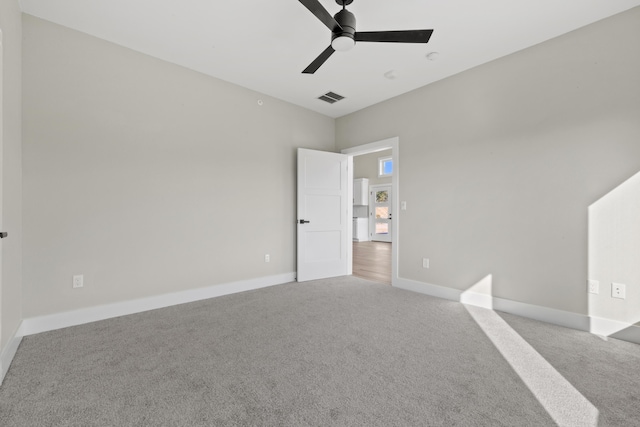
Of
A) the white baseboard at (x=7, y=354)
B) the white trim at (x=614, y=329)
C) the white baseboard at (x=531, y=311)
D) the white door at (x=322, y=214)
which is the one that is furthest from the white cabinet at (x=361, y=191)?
the white baseboard at (x=7, y=354)

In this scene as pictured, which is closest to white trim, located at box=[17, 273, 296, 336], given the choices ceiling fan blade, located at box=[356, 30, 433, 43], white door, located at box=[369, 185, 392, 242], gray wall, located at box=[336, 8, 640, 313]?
gray wall, located at box=[336, 8, 640, 313]

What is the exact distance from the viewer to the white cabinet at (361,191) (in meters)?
9.42

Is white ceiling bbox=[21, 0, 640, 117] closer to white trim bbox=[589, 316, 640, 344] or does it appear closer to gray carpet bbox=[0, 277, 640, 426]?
white trim bbox=[589, 316, 640, 344]

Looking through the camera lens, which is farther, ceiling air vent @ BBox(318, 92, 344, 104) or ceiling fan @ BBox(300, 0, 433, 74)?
ceiling air vent @ BBox(318, 92, 344, 104)

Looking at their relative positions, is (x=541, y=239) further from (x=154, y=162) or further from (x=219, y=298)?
(x=154, y=162)

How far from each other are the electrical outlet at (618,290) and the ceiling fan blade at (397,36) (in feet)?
8.51

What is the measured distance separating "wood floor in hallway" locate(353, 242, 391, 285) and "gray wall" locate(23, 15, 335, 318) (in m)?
1.63

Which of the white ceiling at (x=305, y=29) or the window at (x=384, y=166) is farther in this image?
the window at (x=384, y=166)

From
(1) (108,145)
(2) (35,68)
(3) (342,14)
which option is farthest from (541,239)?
(2) (35,68)

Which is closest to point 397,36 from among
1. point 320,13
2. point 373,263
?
point 320,13

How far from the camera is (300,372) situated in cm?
185

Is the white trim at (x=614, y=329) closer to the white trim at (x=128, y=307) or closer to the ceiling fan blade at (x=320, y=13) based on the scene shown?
the ceiling fan blade at (x=320, y=13)

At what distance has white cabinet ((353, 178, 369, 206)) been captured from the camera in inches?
371

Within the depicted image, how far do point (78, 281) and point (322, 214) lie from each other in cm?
308
